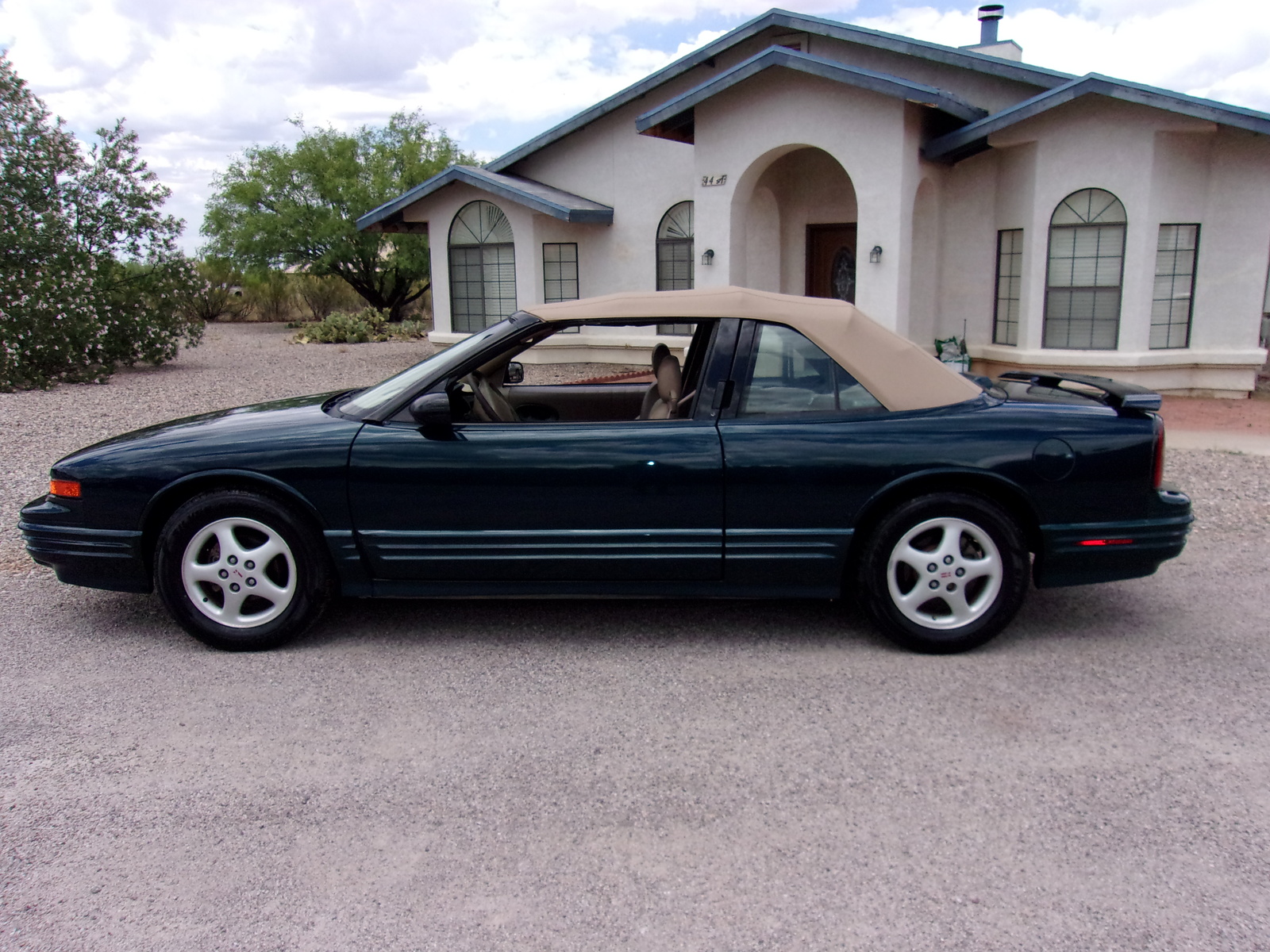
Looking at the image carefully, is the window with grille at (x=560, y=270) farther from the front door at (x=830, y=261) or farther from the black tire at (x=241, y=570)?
the black tire at (x=241, y=570)

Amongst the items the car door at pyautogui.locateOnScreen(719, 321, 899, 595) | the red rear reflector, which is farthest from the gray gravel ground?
the red rear reflector

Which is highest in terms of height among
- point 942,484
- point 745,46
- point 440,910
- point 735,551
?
point 745,46

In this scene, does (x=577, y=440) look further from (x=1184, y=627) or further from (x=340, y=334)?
(x=340, y=334)

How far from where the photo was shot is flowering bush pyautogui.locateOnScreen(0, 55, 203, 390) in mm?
15656

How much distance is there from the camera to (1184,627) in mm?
4820

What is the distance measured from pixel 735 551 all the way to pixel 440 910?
212cm

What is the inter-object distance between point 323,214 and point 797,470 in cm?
2885

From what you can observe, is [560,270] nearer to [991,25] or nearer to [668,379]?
[991,25]

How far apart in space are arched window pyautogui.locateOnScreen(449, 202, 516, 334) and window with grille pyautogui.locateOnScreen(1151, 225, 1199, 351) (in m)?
9.64

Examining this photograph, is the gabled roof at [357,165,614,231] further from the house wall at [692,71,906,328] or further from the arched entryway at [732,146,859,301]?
the arched entryway at [732,146,859,301]

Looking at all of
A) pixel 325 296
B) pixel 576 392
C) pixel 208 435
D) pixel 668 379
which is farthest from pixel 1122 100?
pixel 325 296

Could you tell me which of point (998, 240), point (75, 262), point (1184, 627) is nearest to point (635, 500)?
point (1184, 627)

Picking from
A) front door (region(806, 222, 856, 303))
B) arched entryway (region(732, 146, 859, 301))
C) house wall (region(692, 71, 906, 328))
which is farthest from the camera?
front door (region(806, 222, 856, 303))

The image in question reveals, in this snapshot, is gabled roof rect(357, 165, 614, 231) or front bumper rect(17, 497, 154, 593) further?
gabled roof rect(357, 165, 614, 231)
